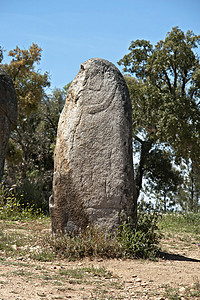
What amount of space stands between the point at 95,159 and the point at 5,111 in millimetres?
5602

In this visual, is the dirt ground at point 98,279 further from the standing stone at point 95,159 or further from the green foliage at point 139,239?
the standing stone at point 95,159

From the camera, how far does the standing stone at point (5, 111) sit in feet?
35.5

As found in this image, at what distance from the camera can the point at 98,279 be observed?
4.68 m

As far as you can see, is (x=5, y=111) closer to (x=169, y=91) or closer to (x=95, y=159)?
(x=95, y=159)

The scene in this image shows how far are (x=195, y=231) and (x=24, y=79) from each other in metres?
12.5

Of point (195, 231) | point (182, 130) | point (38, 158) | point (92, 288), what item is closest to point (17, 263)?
point (92, 288)

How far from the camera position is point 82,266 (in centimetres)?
534

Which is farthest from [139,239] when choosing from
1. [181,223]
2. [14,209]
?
[181,223]

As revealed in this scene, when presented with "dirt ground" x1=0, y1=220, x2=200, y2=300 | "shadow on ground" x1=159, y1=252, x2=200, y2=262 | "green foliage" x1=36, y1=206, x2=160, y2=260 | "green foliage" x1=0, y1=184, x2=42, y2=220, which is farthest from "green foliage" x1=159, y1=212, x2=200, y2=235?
"dirt ground" x1=0, y1=220, x2=200, y2=300

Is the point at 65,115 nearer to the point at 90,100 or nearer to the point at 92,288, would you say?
the point at 90,100

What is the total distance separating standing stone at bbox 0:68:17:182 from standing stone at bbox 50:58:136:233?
460cm

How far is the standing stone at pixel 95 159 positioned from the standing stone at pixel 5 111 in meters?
4.60

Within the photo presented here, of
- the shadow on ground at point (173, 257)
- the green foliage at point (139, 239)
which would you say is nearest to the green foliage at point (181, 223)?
the shadow on ground at point (173, 257)

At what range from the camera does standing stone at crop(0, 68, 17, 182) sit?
10828 millimetres
